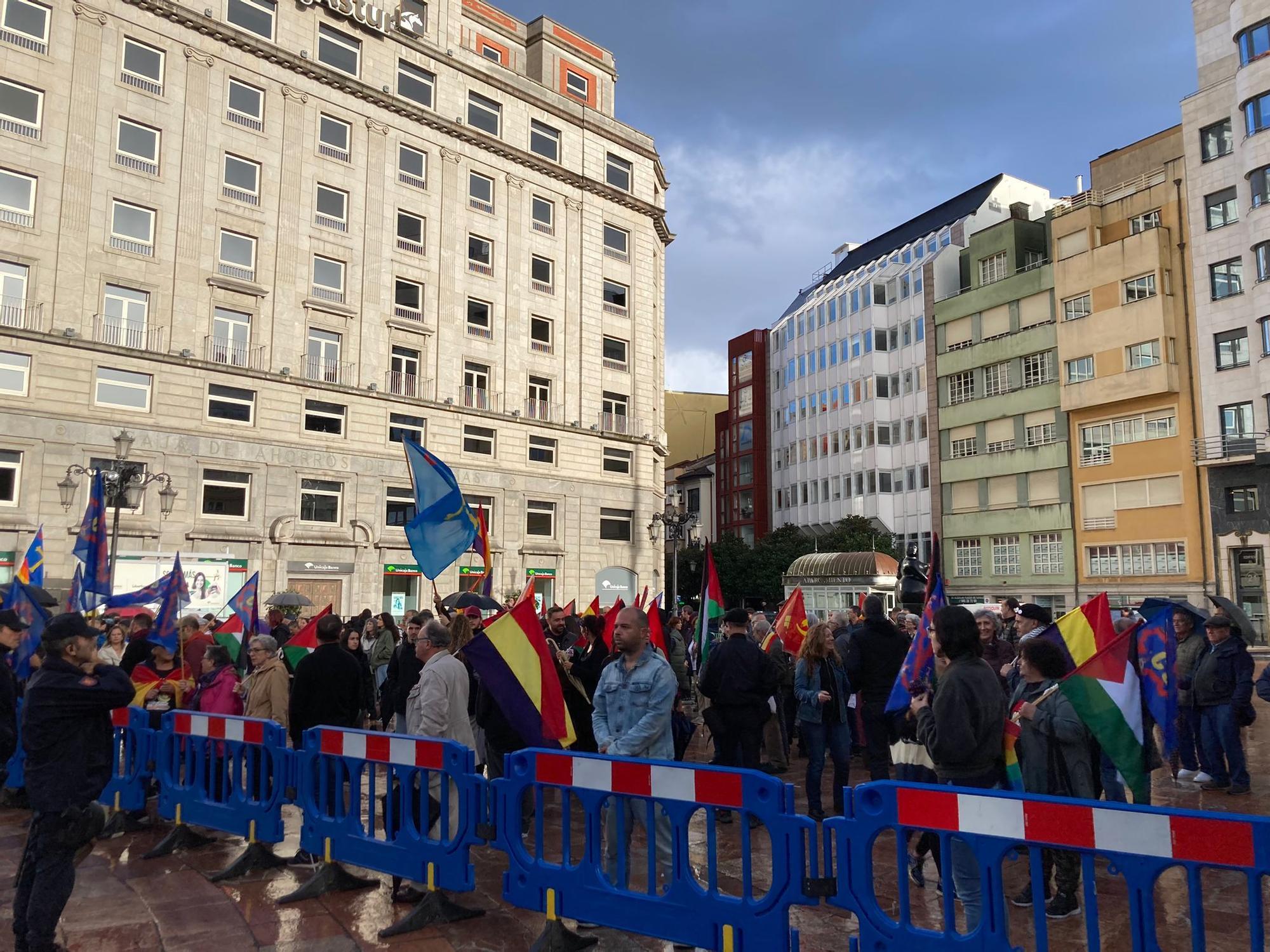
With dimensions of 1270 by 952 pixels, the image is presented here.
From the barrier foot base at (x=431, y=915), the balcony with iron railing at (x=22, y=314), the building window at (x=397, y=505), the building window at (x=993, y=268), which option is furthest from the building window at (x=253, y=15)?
the building window at (x=993, y=268)

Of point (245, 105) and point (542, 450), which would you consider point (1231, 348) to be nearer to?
point (542, 450)

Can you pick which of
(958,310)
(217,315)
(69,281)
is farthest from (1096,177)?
(69,281)

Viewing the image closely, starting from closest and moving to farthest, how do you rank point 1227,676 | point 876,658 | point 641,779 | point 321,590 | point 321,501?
1. point 641,779
2. point 876,658
3. point 1227,676
4. point 321,590
5. point 321,501

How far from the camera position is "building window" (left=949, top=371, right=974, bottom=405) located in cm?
5225

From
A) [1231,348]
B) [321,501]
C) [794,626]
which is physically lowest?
[794,626]

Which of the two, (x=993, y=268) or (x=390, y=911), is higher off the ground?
(x=993, y=268)

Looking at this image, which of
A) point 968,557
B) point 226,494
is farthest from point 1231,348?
point 226,494

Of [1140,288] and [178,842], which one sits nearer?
[178,842]

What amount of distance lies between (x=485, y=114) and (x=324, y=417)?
16.0 meters

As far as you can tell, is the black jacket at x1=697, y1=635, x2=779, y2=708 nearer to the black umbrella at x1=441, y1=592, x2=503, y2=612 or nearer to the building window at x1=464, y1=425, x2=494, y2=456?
the black umbrella at x1=441, y1=592, x2=503, y2=612

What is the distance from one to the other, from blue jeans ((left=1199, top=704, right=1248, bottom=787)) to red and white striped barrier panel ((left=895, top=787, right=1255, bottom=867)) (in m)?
7.59

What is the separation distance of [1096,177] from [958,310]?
9.32m

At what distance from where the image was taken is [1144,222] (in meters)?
43.8

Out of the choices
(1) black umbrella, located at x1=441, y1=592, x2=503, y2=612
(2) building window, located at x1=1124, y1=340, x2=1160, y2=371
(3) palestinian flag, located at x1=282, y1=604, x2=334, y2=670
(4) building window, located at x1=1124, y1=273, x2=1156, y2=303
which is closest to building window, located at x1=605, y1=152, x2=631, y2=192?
(4) building window, located at x1=1124, y1=273, x2=1156, y2=303
